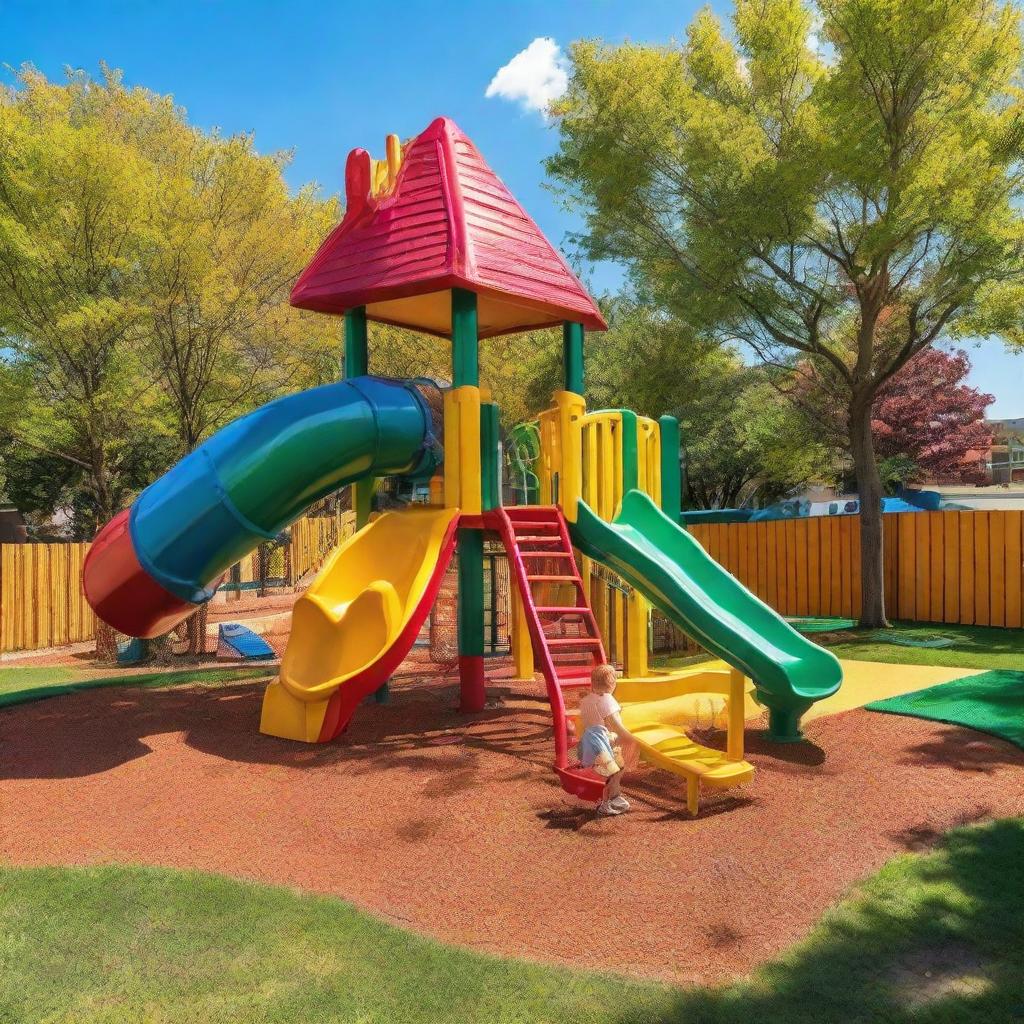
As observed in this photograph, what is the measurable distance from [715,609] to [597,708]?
2.18 meters

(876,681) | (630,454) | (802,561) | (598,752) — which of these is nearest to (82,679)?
(630,454)

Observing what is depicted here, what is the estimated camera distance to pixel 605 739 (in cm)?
552

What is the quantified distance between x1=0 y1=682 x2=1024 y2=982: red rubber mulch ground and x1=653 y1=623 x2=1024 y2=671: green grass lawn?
3.57 meters

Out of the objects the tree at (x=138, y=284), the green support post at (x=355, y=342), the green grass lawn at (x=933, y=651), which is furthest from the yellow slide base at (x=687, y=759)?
the tree at (x=138, y=284)

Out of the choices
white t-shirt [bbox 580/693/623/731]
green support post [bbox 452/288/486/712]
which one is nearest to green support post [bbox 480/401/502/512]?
green support post [bbox 452/288/486/712]

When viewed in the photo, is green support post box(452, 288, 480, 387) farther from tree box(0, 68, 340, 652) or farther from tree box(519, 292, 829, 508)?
tree box(519, 292, 829, 508)

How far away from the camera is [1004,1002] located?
3240mm

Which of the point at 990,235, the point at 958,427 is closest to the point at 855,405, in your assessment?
the point at 990,235

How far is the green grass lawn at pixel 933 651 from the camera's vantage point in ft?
35.0

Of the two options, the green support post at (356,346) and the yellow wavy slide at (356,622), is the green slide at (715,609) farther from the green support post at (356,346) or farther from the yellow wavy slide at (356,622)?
the green support post at (356,346)

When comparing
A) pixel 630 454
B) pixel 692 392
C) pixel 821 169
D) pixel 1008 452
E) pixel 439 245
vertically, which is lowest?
pixel 630 454

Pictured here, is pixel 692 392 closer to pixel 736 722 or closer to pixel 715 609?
pixel 715 609

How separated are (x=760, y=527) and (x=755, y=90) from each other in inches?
320

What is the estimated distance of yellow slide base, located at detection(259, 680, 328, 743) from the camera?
7270mm
